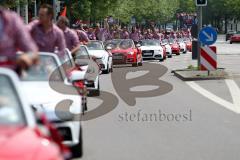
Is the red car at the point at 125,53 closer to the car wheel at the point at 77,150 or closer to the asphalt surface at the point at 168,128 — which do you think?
the asphalt surface at the point at 168,128

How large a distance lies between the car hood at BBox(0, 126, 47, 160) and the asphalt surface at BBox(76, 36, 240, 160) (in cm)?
393

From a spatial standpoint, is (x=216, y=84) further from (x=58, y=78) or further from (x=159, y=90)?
(x=58, y=78)

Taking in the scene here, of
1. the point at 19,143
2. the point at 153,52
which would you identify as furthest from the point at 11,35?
the point at 153,52

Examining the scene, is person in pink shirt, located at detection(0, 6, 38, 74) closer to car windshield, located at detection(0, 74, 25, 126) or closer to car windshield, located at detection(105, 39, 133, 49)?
car windshield, located at detection(0, 74, 25, 126)

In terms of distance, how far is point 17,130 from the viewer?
5219 mm

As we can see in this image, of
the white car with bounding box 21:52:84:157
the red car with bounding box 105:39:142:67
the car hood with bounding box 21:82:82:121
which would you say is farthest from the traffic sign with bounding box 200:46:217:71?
the car hood with bounding box 21:82:82:121

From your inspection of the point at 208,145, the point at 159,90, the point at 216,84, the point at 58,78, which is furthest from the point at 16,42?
the point at 216,84

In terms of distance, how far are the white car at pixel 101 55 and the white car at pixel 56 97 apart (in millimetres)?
16696

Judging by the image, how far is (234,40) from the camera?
85438 millimetres

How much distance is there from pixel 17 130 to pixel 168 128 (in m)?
7.09

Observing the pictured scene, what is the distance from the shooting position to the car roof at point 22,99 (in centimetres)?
540

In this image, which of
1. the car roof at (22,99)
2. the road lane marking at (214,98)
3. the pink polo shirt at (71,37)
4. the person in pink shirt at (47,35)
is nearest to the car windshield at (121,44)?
the road lane marking at (214,98)

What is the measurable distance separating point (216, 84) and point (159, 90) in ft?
9.00

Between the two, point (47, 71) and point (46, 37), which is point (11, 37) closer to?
point (47, 71)
